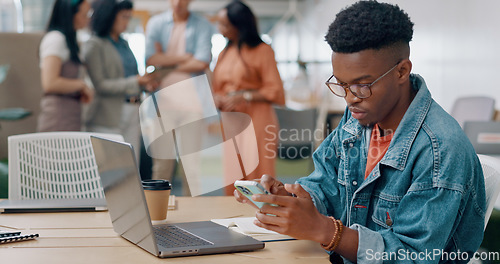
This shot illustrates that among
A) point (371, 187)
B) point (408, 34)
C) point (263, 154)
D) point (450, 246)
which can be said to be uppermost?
point (408, 34)

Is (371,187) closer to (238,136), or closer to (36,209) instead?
(36,209)

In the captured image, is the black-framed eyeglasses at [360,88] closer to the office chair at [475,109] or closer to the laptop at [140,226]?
the laptop at [140,226]

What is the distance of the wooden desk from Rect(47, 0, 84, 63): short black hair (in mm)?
1708

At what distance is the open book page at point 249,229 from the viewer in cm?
118

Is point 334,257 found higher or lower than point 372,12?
A: lower

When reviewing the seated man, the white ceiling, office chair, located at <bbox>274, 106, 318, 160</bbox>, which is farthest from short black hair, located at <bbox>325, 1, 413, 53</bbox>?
the white ceiling

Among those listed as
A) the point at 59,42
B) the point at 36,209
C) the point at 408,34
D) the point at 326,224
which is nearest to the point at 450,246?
the point at 326,224

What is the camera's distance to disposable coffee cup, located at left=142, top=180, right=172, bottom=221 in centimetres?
130

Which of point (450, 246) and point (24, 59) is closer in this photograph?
point (450, 246)

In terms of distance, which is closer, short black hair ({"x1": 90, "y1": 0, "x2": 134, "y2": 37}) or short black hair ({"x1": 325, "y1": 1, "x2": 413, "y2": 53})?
short black hair ({"x1": 325, "y1": 1, "x2": 413, "y2": 53})

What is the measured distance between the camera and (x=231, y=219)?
1.33 metres

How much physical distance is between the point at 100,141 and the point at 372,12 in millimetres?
674

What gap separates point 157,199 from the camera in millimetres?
1304

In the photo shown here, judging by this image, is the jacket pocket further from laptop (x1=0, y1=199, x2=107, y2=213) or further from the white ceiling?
the white ceiling
